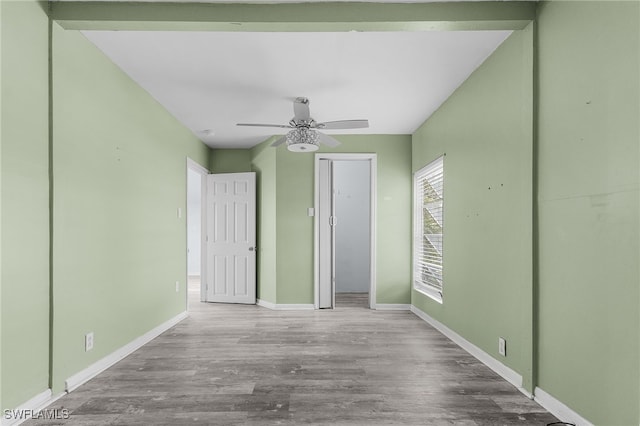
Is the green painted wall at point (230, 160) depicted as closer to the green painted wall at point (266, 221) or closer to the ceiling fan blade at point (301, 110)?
the green painted wall at point (266, 221)

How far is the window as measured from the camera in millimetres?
4289

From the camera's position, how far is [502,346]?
8.94 feet

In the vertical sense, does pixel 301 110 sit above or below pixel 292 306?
above

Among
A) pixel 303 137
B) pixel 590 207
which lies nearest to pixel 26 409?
pixel 303 137

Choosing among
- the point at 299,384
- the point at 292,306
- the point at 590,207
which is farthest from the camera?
the point at 292,306

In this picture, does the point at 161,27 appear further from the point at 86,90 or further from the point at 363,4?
the point at 363,4

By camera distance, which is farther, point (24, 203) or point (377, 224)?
point (377, 224)

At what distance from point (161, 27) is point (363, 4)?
1301 mm

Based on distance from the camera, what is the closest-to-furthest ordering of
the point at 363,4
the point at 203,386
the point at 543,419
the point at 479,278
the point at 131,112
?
1. the point at 543,419
2. the point at 363,4
3. the point at 203,386
4. the point at 479,278
5. the point at 131,112

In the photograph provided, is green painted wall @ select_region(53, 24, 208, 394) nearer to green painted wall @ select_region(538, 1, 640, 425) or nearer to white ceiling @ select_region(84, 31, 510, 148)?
white ceiling @ select_region(84, 31, 510, 148)

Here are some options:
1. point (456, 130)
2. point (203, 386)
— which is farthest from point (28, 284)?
point (456, 130)

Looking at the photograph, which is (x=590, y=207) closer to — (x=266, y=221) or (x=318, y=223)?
(x=318, y=223)

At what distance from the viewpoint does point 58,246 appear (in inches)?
92.4

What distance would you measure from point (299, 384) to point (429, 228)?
2789 mm
